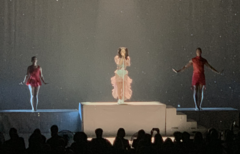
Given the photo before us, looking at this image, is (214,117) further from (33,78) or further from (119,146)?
(119,146)

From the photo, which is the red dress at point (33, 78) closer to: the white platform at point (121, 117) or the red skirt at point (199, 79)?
the white platform at point (121, 117)

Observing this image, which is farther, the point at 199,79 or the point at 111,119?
the point at 199,79

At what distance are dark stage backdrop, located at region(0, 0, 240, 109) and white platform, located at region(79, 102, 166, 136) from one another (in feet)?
8.65

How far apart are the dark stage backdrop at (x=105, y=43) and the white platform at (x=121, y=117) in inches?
104

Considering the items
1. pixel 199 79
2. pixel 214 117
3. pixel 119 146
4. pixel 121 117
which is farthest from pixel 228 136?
pixel 199 79

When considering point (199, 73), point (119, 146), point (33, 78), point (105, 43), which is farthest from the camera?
point (105, 43)

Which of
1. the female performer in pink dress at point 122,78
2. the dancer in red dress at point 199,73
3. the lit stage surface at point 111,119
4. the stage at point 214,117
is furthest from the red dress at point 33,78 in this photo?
the dancer in red dress at point 199,73

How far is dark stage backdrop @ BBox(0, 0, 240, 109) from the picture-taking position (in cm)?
1159

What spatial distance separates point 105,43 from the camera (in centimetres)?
1183

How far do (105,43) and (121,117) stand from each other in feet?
10.1

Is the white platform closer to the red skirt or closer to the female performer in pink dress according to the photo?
the female performer in pink dress

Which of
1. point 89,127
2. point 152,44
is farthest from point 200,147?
point 152,44

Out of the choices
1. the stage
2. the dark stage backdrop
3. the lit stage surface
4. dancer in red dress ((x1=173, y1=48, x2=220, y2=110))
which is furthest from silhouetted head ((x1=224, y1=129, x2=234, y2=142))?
the dark stage backdrop

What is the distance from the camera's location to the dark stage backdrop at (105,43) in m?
11.6
